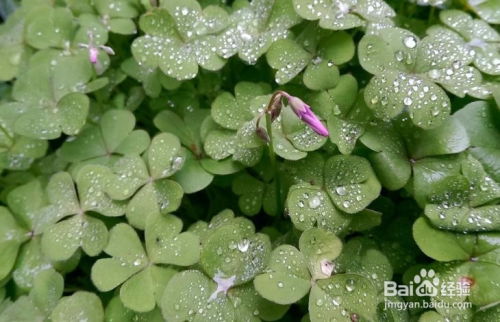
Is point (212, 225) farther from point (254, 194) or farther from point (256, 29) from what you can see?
point (256, 29)

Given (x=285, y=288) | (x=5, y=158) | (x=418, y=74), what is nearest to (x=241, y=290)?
(x=285, y=288)

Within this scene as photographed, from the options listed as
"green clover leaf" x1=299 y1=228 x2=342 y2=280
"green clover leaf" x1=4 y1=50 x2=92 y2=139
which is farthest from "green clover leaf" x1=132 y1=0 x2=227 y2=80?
"green clover leaf" x1=299 y1=228 x2=342 y2=280

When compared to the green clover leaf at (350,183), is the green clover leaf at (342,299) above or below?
below

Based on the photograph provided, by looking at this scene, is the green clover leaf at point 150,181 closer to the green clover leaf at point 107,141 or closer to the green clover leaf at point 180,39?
the green clover leaf at point 107,141

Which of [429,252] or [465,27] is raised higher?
[465,27]

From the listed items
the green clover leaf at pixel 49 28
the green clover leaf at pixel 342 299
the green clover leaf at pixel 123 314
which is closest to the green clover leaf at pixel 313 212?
the green clover leaf at pixel 342 299

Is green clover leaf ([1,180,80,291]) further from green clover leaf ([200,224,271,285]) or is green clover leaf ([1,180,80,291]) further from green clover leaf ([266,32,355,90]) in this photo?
green clover leaf ([266,32,355,90])

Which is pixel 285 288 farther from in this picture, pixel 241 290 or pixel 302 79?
pixel 302 79
